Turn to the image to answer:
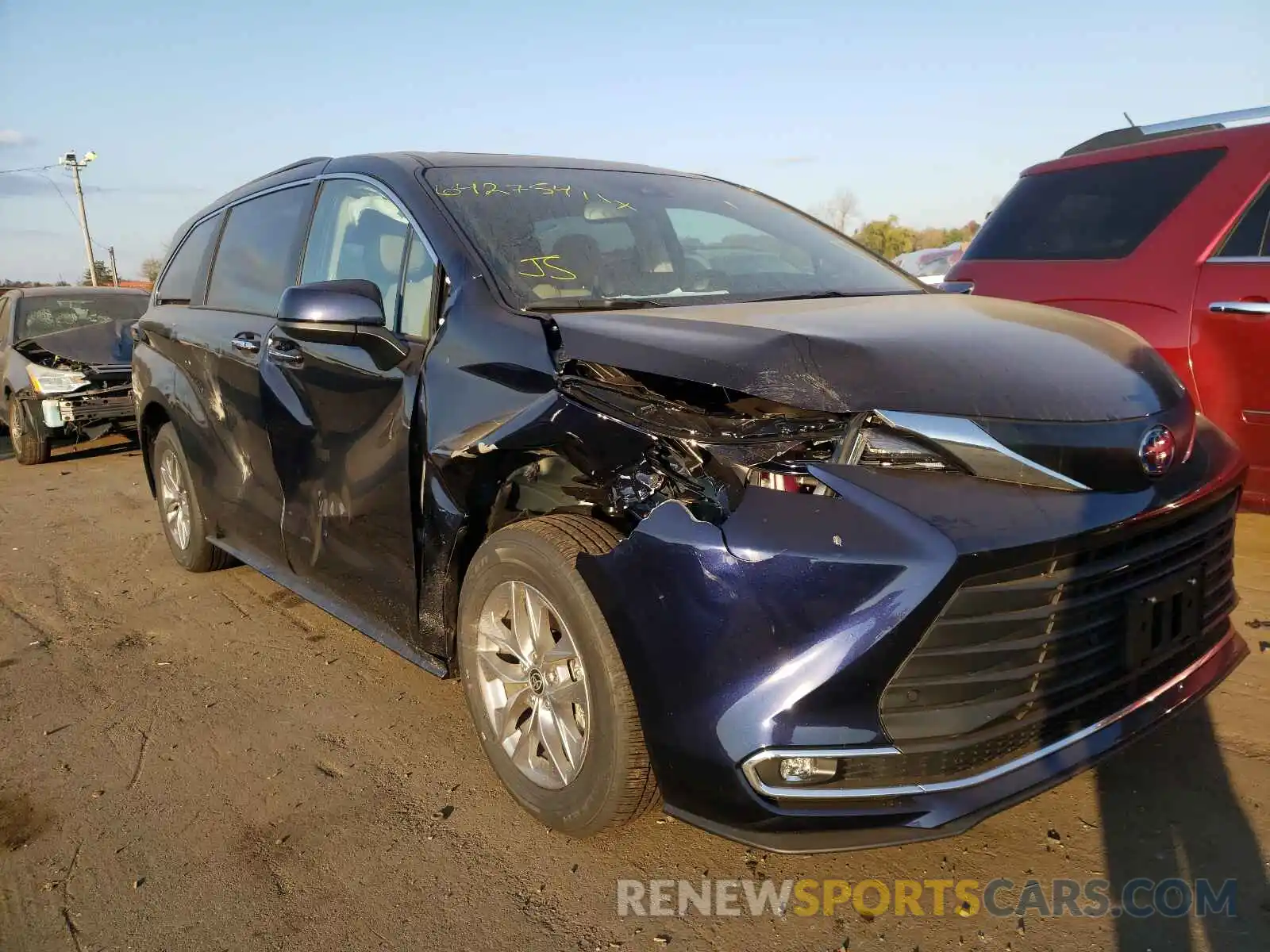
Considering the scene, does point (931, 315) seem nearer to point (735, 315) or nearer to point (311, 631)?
point (735, 315)

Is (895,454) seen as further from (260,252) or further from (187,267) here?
(187,267)

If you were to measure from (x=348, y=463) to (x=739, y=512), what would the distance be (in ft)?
5.33

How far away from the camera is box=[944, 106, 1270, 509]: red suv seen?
3.87 meters

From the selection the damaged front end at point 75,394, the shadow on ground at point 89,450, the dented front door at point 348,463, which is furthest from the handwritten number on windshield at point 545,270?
the shadow on ground at point 89,450

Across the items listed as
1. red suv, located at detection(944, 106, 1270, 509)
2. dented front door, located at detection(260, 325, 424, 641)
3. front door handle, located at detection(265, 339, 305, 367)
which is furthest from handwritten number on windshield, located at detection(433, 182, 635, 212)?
red suv, located at detection(944, 106, 1270, 509)

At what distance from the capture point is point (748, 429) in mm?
2139

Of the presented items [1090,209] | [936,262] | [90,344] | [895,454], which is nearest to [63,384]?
[90,344]

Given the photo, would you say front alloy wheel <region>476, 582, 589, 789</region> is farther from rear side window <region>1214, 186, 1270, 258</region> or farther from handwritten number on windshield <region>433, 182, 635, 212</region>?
rear side window <region>1214, 186, 1270, 258</region>

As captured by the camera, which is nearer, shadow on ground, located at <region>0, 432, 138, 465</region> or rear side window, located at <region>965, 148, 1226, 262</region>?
rear side window, located at <region>965, 148, 1226, 262</region>

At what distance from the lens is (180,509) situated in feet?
16.5

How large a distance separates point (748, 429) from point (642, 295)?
3.11 ft

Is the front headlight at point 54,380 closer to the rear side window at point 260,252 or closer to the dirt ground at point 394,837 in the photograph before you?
the rear side window at point 260,252

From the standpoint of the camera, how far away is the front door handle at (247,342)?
148 inches

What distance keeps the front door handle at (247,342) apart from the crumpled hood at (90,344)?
5.98 m
